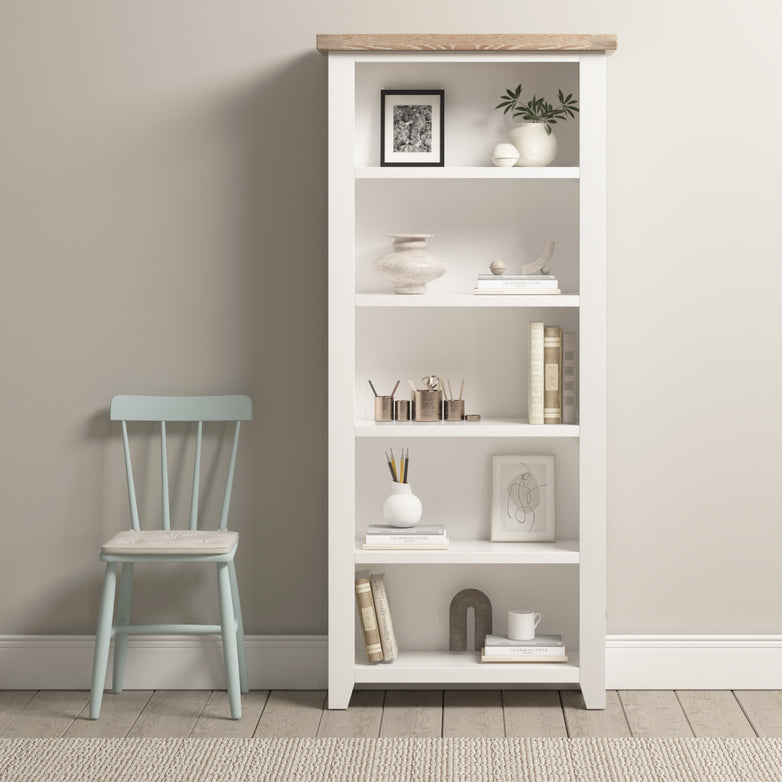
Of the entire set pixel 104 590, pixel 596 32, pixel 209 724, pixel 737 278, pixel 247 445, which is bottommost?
pixel 209 724

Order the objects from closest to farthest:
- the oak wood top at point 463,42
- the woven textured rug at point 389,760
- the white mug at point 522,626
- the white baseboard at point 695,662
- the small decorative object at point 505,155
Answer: the woven textured rug at point 389,760 → the oak wood top at point 463,42 → the small decorative object at point 505,155 → the white mug at point 522,626 → the white baseboard at point 695,662

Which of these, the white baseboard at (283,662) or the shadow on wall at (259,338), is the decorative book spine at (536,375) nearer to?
the shadow on wall at (259,338)

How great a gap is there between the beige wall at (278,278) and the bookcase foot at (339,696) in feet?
0.89

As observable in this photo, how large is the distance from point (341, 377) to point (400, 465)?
1.30 feet

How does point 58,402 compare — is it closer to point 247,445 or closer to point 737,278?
point 247,445

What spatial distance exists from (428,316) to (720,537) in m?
1.11

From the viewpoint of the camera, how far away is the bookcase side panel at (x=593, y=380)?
2.78 m

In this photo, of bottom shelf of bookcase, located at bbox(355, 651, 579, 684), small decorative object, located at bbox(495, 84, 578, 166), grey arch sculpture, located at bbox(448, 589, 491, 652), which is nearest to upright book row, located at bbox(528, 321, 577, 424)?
small decorative object, located at bbox(495, 84, 578, 166)

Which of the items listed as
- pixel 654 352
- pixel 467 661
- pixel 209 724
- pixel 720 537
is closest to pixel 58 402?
pixel 209 724

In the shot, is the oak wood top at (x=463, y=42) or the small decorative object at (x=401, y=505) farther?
the small decorative object at (x=401, y=505)

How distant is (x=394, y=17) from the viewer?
9.86 feet

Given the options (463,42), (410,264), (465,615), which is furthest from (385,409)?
(463,42)

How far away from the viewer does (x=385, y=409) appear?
296 centimetres

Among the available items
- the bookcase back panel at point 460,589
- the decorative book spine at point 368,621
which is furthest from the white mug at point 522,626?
the decorative book spine at point 368,621
